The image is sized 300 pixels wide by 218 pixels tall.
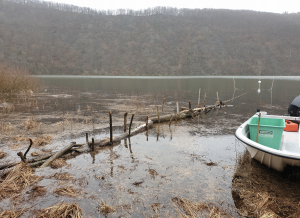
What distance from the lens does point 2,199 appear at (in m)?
3.93

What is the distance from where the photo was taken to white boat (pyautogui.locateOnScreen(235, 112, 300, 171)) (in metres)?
4.33

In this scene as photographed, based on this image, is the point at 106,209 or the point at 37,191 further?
the point at 37,191

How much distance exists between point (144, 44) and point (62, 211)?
102m

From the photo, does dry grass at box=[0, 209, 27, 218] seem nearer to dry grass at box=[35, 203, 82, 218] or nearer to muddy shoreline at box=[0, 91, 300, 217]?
muddy shoreline at box=[0, 91, 300, 217]

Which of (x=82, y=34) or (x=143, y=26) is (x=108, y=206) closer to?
(x=82, y=34)

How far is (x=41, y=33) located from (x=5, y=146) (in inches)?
4123

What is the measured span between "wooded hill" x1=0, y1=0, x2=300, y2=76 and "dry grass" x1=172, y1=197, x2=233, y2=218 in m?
78.1

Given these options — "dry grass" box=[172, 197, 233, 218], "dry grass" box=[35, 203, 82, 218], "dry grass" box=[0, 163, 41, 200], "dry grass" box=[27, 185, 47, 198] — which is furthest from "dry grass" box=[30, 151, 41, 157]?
"dry grass" box=[172, 197, 233, 218]

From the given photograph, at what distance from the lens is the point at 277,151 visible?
4.39m

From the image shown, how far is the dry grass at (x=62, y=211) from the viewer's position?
11.3 ft

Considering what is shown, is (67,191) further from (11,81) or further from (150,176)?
(11,81)

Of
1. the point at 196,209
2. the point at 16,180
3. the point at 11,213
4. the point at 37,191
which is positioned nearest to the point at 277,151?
the point at 196,209

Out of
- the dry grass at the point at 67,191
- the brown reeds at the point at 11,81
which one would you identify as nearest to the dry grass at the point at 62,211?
the dry grass at the point at 67,191

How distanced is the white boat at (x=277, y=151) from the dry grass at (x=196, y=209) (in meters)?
1.70
